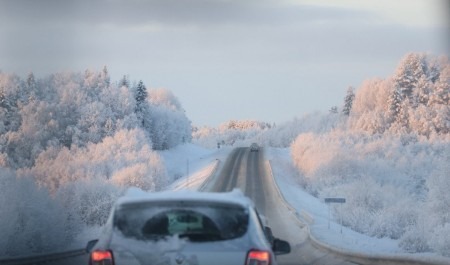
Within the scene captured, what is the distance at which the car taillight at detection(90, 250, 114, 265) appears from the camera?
7.10 metres

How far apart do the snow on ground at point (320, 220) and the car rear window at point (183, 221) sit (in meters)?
8.38

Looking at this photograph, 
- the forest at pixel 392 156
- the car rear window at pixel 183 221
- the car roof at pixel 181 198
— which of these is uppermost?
the car roof at pixel 181 198

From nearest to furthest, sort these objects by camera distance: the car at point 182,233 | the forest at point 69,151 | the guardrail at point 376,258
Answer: the car at point 182,233, the guardrail at point 376,258, the forest at point 69,151

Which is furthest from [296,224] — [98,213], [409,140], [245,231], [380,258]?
[409,140]

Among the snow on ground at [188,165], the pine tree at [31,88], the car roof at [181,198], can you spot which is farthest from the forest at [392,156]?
the pine tree at [31,88]

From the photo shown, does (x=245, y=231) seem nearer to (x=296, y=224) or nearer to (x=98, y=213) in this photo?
(x=296, y=224)

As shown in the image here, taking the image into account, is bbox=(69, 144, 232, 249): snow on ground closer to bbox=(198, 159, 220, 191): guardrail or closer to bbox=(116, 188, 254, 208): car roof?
bbox=(198, 159, 220, 191): guardrail

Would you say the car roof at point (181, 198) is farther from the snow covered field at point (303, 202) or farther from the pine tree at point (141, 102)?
the pine tree at point (141, 102)

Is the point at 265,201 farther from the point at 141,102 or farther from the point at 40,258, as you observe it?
the point at 141,102

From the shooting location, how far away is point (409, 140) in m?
94.5

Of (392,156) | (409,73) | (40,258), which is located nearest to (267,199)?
(392,156)

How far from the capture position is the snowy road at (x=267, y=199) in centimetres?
2525

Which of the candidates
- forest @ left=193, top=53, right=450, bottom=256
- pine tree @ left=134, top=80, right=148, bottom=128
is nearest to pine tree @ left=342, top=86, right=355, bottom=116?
forest @ left=193, top=53, right=450, bottom=256

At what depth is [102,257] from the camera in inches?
281
